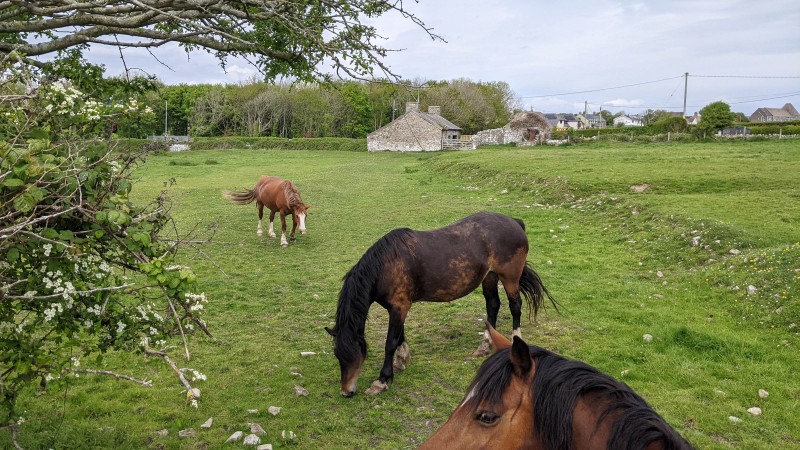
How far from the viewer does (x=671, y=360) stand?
22.0ft

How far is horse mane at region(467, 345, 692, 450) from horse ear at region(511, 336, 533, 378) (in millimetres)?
40

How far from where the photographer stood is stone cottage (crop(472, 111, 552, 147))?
55531 millimetres

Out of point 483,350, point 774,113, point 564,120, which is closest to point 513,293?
point 483,350

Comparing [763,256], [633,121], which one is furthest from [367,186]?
[633,121]

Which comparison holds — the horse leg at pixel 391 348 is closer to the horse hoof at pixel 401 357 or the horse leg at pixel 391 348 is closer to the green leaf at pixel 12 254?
the horse hoof at pixel 401 357

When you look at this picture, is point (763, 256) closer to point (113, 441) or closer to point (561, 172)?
point (113, 441)

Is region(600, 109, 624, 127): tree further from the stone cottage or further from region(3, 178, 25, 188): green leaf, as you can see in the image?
region(3, 178, 25, 188): green leaf

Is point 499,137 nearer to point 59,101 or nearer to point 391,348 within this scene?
point 391,348

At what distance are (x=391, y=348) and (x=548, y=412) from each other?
3.97 m

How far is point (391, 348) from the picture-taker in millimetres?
6215

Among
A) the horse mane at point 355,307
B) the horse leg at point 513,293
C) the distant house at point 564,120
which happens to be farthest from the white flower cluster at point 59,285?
the distant house at point 564,120

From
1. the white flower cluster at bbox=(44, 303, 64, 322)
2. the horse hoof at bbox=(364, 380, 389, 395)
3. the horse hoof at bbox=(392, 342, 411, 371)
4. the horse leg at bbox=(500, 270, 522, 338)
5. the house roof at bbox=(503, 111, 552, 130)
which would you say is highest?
the house roof at bbox=(503, 111, 552, 130)

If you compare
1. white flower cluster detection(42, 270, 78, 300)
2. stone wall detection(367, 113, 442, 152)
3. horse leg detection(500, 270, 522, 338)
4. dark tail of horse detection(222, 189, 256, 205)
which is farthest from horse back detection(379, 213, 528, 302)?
stone wall detection(367, 113, 442, 152)

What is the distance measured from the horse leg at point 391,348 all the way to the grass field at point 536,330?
0.14 metres
